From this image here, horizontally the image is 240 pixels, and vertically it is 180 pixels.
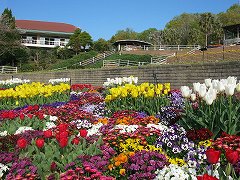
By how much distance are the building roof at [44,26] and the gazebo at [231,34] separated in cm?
3041

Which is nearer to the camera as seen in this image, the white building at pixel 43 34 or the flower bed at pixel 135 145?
the flower bed at pixel 135 145

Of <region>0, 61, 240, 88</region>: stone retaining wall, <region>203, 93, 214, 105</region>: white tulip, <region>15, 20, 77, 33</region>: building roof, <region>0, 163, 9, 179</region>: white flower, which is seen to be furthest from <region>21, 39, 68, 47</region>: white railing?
<region>0, 163, 9, 179</region>: white flower

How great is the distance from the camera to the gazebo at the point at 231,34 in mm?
55406

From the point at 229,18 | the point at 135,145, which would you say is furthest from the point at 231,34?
the point at 135,145

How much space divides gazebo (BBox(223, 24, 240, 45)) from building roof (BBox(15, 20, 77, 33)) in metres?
30.4

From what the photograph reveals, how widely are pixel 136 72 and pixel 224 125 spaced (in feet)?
39.5

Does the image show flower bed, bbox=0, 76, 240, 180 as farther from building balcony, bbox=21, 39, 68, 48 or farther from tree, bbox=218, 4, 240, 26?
tree, bbox=218, 4, 240, 26

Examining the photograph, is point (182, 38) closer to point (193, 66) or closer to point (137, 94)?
point (193, 66)

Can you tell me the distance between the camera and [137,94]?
9078 mm

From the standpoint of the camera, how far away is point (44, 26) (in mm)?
70750

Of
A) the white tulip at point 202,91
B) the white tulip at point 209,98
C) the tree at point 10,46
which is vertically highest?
the tree at point 10,46

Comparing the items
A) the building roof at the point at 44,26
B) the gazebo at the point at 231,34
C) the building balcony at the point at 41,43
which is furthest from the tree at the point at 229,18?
the building balcony at the point at 41,43

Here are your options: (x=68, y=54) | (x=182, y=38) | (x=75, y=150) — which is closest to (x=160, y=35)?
(x=182, y=38)

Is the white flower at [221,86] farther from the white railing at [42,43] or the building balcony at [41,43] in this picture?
the white railing at [42,43]
